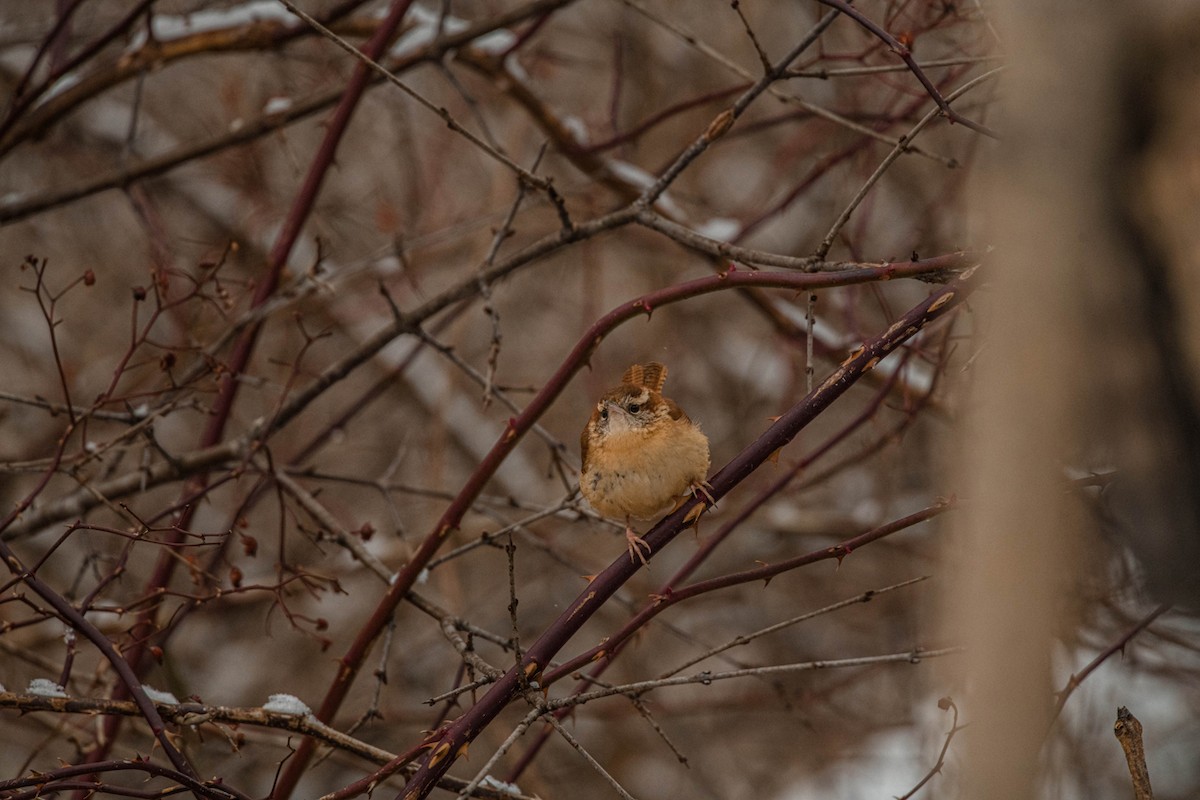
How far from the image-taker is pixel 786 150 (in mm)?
7535

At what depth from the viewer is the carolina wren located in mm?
3021

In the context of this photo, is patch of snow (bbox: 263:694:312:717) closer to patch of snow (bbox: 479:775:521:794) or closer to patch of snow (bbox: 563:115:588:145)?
patch of snow (bbox: 479:775:521:794)

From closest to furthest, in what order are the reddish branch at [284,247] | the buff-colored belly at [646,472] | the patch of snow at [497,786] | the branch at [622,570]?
1. the branch at [622,570]
2. the patch of snow at [497,786]
3. the buff-colored belly at [646,472]
4. the reddish branch at [284,247]

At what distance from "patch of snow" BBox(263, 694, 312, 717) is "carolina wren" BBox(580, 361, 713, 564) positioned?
855 millimetres

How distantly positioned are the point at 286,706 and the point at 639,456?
43.6 inches

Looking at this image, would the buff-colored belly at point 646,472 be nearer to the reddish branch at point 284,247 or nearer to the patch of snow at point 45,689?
the reddish branch at point 284,247

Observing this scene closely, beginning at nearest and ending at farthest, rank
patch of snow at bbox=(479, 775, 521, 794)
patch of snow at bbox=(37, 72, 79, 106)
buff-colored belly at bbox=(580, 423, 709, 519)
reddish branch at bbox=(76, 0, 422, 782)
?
patch of snow at bbox=(479, 775, 521, 794)
buff-colored belly at bbox=(580, 423, 709, 519)
reddish branch at bbox=(76, 0, 422, 782)
patch of snow at bbox=(37, 72, 79, 106)

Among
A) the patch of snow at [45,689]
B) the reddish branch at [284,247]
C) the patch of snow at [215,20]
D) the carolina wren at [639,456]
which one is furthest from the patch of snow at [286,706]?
the patch of snow at [215,20]

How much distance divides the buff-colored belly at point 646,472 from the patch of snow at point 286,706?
978 millimetres

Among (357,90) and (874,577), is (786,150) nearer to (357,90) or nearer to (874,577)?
(874,577)

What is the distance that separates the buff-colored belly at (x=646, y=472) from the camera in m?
3.02

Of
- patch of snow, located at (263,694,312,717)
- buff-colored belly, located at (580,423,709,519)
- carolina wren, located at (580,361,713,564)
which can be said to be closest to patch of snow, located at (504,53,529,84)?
carolina wren, located at (580,361,713,564)

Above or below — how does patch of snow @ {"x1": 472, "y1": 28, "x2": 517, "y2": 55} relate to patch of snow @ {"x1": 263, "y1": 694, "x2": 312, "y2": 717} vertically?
above

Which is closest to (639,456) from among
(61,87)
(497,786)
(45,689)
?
(497,786)
